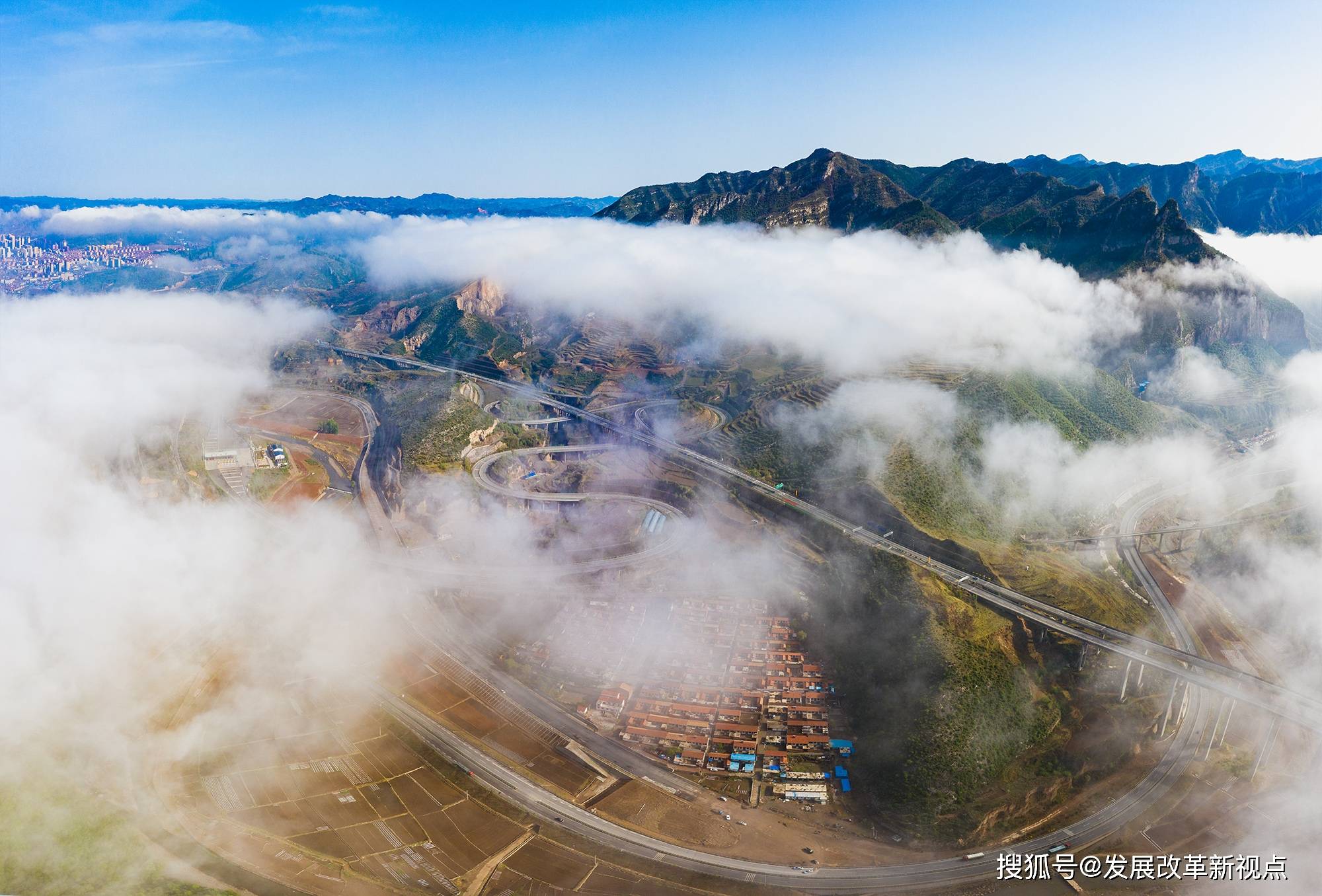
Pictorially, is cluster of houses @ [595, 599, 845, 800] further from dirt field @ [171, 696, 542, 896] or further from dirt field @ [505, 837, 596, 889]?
dirt field @ [171, 696, 542, 896]

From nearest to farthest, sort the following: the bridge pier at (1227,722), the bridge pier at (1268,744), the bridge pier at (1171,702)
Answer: the bridge pier at (1268,744)
the bridge pier at (1227,722)
the bridge pier at (1171,702)

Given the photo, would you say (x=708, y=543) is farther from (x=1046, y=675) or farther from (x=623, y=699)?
(x=1046, y=675)

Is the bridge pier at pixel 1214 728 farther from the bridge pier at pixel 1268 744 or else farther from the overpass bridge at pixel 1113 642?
the bridge pier at pixel 1268 744

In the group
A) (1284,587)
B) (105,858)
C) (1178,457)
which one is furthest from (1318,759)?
(105,858)

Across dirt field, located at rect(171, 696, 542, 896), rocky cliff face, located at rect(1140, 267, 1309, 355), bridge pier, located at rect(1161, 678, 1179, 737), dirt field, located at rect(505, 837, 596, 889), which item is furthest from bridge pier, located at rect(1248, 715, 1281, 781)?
rocky cliff face, located at rect(1140, 267, 1309, 355)

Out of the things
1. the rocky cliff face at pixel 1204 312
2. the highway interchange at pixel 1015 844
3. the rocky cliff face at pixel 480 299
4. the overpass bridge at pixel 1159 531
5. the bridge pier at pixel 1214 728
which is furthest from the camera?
the rocky cliff face at pixel 480 299

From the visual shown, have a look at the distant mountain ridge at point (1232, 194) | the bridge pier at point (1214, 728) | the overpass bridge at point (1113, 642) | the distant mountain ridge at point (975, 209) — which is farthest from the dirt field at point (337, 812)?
the distant mountain ridge at point (1232, 194)
